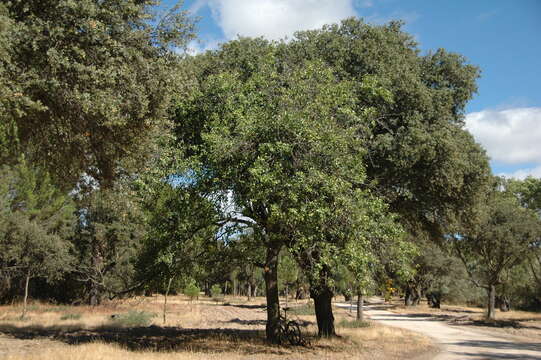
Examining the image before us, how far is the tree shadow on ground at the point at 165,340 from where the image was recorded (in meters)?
16.6

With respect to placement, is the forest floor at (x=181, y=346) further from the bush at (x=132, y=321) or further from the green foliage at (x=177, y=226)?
the green foliage at (x=177, y=226)

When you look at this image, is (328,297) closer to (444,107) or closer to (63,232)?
(444,107)

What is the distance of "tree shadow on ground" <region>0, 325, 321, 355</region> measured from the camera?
655 inches

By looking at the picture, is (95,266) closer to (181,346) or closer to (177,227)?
(181,346)

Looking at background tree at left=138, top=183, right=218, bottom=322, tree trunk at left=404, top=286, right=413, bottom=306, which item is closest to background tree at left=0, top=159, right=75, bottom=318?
background tree at left=138, top=183, right=218, bottom=322

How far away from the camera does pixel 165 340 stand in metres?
19.4

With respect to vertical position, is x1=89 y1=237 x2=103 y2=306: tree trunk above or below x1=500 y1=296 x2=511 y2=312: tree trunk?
above

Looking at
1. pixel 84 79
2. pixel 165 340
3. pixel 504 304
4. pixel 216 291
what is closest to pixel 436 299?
pixel 504 304

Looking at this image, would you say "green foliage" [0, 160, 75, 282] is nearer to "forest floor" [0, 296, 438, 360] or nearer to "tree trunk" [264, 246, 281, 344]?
"forest floor" [0, 296, 438, 360]

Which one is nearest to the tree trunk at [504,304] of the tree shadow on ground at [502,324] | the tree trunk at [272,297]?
the tree shadow on ground at [502,324]

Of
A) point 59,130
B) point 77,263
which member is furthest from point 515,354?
point 77,263

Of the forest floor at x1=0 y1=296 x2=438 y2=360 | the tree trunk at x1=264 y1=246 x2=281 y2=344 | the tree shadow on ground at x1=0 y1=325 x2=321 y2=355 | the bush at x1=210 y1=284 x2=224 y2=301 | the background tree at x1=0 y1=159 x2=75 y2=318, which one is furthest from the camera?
the bush at x1=210 y1=284 x2=224 y2=301

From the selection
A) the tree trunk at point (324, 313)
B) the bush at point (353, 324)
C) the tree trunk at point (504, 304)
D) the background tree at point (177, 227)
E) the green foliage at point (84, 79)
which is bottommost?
the tree trunk at point (504, 304)

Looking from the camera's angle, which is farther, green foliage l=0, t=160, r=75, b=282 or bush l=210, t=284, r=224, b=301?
bush l=210, t=284, r=224, b=301
